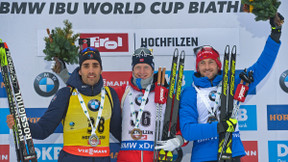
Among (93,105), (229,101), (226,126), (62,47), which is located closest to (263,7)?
(229,101)

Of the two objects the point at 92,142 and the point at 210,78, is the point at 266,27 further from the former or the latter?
the point at 92,142

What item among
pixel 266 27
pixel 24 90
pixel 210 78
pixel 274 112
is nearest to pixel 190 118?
pixel 210 78

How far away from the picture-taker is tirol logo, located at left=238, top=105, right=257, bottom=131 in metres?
5.05

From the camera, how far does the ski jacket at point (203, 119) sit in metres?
3.65

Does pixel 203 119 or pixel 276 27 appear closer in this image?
pixel 203 119

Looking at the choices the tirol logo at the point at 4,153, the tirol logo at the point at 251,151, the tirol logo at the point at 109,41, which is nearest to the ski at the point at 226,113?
the tirol logo at the point at 251,151

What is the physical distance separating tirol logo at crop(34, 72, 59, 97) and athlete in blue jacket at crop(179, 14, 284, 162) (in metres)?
2.07

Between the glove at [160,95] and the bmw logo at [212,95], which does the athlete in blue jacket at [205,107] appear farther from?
the glove at [160,95]

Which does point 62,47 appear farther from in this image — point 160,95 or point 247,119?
point 247,119

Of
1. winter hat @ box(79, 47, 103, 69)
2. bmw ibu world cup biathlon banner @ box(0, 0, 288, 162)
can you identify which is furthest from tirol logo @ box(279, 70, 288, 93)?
winter hat @ box(79, 47, 103, 69)

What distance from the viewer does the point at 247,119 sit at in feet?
16.6

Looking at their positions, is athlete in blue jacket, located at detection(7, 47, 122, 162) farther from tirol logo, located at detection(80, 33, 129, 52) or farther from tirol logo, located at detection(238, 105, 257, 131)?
tirol logo, located at detection(238, 105, 257, 131)

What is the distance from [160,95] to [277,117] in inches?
84.2

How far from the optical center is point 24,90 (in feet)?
16.6
